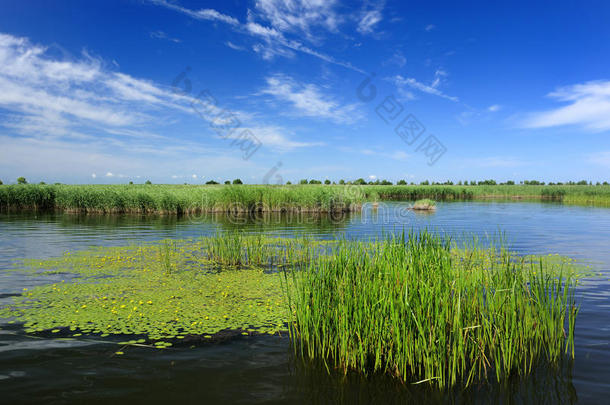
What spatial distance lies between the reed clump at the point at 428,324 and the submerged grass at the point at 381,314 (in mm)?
17

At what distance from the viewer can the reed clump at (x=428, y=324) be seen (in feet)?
14.2

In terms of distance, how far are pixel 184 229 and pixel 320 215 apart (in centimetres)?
1157

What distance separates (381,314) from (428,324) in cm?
56

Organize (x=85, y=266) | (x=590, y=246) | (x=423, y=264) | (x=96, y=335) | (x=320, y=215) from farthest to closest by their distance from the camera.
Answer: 1. (x=320, y=215)
2. (x=590, y=246)
3. (x=85, y=266)
4. (x=96, y=335)
5. (x=423, y=264)

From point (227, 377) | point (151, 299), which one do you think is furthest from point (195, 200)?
point (227, 377)

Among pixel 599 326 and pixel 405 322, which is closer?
pixel 405 322

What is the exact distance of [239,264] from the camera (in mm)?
10961

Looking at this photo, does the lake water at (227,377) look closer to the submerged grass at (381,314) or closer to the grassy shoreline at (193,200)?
the submerged grass at (381,314)

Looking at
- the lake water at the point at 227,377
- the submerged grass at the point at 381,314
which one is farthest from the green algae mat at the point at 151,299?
the lake water at the point at 227,377

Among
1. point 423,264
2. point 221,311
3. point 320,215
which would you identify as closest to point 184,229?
point 320,215

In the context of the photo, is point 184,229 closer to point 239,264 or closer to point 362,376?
point 239,264

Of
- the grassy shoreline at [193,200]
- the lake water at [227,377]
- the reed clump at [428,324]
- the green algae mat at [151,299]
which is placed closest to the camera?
the lake water at [227,377]

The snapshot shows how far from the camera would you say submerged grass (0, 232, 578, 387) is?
4.41m

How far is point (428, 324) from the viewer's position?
14.4 feet
